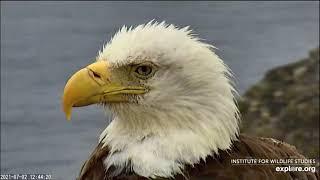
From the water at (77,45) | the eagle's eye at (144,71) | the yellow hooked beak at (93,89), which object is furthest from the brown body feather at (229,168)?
the water at (77,45)

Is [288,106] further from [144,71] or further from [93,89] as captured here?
[93,89]

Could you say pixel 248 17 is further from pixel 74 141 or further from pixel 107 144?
pixel 107 144

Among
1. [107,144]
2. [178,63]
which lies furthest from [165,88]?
[107,144]

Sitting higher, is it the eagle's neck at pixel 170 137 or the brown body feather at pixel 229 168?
the eagle's neck at pixel 170 137

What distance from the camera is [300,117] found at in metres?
6.52

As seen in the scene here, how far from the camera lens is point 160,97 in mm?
3785

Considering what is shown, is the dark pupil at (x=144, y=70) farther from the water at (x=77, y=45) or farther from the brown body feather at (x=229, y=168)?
the water at (x=77, y=45)

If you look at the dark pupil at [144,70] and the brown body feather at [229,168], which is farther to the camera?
the dark pupil at [144,70]

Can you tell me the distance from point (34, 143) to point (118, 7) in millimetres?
1574

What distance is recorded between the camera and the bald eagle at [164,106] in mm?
3703

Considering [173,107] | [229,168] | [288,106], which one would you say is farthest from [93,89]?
[288,106]

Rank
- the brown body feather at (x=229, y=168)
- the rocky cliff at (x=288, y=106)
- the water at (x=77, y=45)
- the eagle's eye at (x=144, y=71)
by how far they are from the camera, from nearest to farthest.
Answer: the brown body feather at (x=229, y=168) < the eagle's eye at (x=144, y=71) < the rocky cliff at (x=288, y=106) < the water at (x=77, y=45)

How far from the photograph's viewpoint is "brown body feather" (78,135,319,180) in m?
3.66

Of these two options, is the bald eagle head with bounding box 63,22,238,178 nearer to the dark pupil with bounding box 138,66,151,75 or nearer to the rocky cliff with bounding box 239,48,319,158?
the dark pupil with bounding box 138,66,151,75
